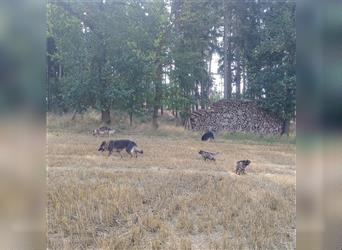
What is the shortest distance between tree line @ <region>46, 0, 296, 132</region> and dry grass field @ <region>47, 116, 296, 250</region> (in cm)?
756

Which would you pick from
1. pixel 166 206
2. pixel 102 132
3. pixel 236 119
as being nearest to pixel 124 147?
pixel 166 206

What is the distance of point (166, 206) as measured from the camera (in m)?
3.60

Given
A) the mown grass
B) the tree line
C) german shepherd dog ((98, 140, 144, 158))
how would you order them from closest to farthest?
german shepherd dog ((98, 140, 144, 158))
the mown grass
the tree line

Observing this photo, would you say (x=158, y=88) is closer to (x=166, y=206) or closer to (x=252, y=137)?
(x=252, y=137)

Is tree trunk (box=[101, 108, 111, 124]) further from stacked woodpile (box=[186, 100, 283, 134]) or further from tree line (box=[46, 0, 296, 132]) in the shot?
stacked woodpile (box=[186, 100, 283, 134])

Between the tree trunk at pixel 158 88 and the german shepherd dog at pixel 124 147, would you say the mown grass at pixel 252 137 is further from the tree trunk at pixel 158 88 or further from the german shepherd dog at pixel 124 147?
the german shepherd dog at pixel 124 147

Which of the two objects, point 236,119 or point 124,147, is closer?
point 124,147

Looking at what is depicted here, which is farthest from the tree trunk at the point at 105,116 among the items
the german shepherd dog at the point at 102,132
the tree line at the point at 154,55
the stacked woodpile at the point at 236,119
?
the stacked woodpile at the point at 236,119

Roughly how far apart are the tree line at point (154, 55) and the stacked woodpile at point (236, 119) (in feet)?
1.93

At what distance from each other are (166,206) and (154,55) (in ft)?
38.0

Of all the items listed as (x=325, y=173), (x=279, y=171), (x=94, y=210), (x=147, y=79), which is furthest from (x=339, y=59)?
(x=147, y=79)

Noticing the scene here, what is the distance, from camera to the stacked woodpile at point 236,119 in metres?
14.4

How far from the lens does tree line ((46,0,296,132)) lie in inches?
509

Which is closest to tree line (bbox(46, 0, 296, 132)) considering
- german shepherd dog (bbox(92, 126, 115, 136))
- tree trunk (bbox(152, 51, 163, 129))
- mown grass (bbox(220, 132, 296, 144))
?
tree trunk (bbox(152, 51, 163, 129))
